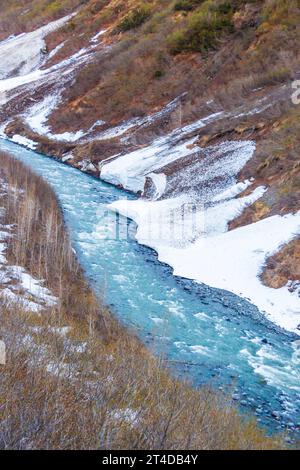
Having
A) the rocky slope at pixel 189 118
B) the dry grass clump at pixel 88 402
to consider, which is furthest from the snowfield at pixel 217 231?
the dry grass clump at pixel 88 402

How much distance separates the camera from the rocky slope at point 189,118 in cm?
1748

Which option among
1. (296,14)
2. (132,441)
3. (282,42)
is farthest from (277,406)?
(296,14)

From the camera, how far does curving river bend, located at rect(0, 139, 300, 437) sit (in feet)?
34.4

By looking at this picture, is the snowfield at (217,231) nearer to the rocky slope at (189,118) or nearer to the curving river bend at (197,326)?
the rocky slope at (189,118)

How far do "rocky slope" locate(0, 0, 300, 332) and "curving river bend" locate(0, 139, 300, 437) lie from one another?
0.89 m

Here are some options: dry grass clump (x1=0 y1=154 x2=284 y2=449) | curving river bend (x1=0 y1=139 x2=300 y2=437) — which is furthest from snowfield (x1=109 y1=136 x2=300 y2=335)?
dry grass clump (x1=0 y1=154 x2=284 y2=449)

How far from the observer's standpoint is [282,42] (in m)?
29.0

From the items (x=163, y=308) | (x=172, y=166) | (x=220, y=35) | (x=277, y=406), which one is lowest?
(x=277, y=406)

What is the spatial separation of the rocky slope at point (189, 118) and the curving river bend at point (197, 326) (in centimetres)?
89

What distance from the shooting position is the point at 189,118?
93.5ft

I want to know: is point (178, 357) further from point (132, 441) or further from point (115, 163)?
point (115, 163)

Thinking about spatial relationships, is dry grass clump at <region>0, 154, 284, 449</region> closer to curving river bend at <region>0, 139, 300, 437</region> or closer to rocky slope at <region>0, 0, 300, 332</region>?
curving river bend at <region>0, 139, 300, 437</region>
